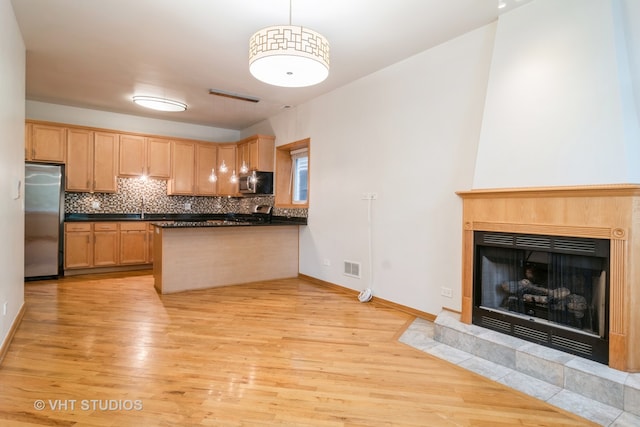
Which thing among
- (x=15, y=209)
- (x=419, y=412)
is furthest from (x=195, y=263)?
(x=419, y=412)

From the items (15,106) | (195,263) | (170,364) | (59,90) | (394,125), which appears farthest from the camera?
(59,90)

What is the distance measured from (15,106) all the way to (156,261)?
2474mm

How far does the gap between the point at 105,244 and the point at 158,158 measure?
1.82m

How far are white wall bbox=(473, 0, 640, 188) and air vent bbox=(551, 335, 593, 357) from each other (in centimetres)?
Answer: 112

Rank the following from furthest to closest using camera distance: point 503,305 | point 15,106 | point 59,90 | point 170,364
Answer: point 59,90 → point 15,106 → point 503,305 → point 170,364

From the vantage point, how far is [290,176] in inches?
256

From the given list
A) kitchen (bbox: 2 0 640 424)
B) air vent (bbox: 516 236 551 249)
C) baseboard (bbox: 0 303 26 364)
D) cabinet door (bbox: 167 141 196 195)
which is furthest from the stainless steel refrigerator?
air vent (bbox: 516 236 551 249)

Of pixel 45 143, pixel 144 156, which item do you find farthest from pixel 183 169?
pixel 45 143

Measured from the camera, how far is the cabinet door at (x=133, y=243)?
6.12 meters

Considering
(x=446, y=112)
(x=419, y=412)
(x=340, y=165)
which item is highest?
(x=446, y=112)

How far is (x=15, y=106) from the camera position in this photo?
3.21 m

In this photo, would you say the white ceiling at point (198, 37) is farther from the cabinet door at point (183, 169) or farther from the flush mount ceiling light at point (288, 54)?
the cabinet door at point (183, 169)

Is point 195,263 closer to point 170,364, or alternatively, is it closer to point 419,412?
point 170,364

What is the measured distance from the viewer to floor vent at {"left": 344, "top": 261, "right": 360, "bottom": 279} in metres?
4.72
